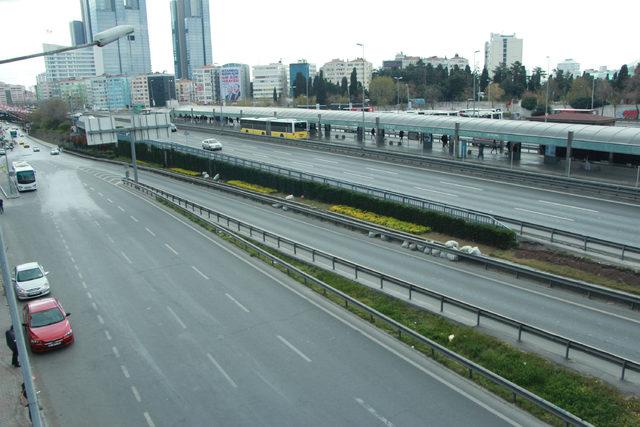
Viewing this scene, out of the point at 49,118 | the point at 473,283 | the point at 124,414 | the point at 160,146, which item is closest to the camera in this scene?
the point at 124,414

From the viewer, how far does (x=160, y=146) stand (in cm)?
6612

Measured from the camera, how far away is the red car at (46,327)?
667 inches

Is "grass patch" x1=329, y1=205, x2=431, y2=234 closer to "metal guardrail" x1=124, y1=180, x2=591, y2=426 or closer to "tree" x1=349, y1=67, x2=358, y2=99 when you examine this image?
"metal guardrail" x1=124, y1=180, x2=591, y2=426

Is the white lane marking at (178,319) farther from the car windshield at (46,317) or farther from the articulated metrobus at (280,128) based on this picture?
the articulated metrobus at (280,128)

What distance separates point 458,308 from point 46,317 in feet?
45.4

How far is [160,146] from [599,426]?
6119 centimetres

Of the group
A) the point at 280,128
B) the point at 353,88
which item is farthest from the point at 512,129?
the point at 353,88

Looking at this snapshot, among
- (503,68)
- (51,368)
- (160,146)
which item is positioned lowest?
(51,368)

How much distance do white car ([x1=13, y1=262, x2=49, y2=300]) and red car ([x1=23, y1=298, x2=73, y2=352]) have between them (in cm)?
350

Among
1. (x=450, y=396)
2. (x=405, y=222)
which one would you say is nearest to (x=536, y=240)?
(x=405, y=222)

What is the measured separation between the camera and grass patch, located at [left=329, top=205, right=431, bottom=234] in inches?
1140

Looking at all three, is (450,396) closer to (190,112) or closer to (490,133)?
(490,133)

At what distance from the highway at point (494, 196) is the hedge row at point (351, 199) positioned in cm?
423

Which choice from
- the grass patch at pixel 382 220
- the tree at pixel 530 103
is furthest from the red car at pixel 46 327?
the tree at pixel 530 103
